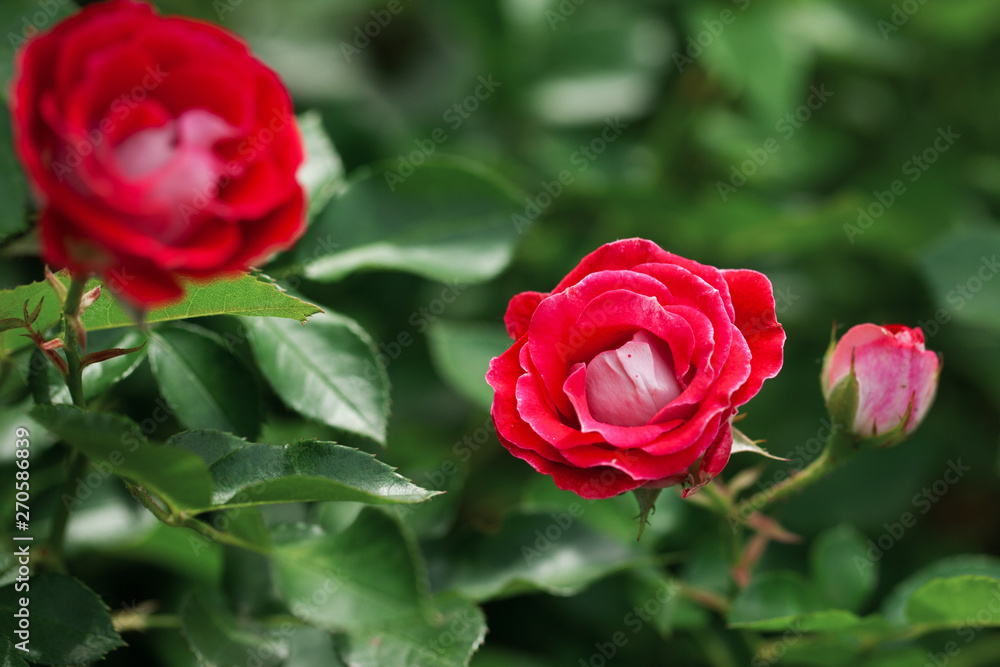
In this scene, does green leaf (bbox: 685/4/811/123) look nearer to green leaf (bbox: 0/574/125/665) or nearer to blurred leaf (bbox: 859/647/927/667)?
blurred leaf (bbox: 859/647/927/667)

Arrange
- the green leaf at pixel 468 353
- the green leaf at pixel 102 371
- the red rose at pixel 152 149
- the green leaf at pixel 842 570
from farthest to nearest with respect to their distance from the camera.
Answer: the green leaf at pixel 468 353 < the green leaf at pixel 842 570 < the green leaf at pixel 102 371 < the red rose at pixel 152 149

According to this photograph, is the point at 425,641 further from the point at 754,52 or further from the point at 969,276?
the point at 754,52

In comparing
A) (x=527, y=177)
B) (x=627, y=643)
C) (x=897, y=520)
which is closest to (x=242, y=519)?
(x=627, y=643)

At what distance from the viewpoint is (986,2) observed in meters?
1.94

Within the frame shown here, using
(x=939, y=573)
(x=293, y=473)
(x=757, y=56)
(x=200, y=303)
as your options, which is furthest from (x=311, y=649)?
(x=757, y=56)

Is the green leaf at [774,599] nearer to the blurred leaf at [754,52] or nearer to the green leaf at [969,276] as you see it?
the green leaf at [969,276]

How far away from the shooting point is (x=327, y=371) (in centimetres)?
98

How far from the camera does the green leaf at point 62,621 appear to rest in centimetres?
81

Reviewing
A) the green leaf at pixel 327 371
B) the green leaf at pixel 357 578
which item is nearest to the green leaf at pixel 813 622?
the green leaf at pixel 357 578

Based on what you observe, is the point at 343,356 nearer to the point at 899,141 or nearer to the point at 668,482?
the point at 668,482

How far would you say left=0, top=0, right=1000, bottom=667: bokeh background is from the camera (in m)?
1.28

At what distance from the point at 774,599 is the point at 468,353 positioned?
618mm

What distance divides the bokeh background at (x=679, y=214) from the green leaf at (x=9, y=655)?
0.34 meters

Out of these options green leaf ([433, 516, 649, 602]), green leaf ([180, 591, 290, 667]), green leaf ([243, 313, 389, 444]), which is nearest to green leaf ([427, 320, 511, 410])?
green leaf ([433, 516, 649, 602])
